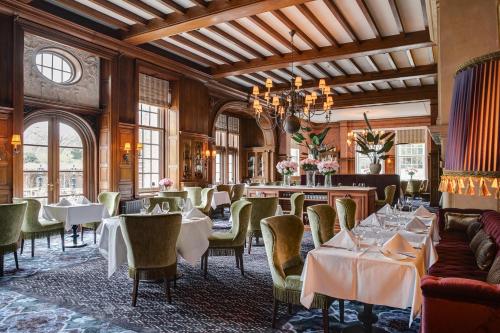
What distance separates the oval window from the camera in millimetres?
6902

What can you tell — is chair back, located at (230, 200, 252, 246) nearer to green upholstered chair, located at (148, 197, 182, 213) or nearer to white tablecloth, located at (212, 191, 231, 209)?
green upholstered chair, located at (148, 197, 182, 213)

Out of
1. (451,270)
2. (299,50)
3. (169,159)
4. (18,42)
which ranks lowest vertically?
(451,270)

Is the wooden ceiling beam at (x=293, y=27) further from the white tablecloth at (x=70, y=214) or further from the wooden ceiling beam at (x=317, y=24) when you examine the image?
the white tablecloth at (x=70, y=214)

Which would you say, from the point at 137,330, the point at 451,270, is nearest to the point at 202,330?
the point at 137,330

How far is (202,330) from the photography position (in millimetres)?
3037

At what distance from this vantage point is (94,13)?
6434 millimetres

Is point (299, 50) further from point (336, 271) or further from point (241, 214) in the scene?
point (336, 271)

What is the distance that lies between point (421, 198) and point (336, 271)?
14820mm

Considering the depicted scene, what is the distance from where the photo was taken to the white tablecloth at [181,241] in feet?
12.8

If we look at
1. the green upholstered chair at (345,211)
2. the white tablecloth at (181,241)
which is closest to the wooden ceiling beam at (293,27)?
the green upholstered chair at (345,211)

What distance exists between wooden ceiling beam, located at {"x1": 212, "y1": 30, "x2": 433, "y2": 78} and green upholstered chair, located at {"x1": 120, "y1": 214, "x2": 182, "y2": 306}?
5959mm

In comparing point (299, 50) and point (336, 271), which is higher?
point (299, 50)

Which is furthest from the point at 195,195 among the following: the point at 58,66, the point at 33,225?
the point at 58,66

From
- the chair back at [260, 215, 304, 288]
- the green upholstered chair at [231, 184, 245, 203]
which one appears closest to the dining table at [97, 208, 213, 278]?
the chair back at [260, 215, 304, 288]
